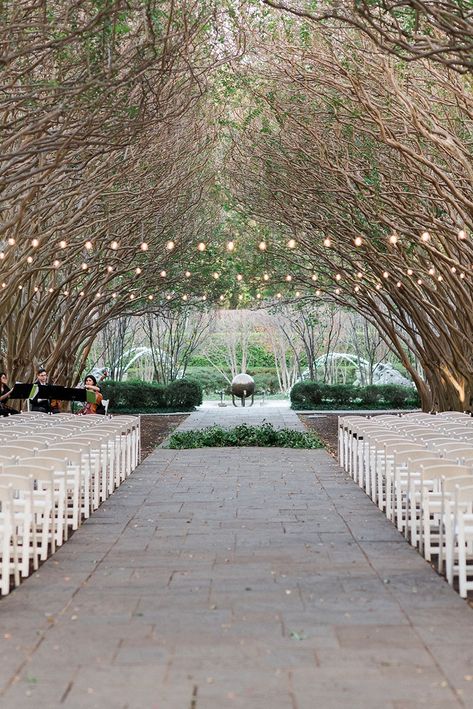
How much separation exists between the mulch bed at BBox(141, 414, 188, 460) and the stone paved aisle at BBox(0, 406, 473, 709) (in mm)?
→ 9469

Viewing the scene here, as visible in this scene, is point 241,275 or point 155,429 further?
point 241,275

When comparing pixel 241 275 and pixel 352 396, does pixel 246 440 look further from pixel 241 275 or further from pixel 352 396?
pixel 352 396

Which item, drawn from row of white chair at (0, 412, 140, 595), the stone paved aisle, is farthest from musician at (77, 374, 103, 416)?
the stone paved aisle

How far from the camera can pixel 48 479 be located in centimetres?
874

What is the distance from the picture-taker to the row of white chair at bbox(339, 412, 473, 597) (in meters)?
7.58

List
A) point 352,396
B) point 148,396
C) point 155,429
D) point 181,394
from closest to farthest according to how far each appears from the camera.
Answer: point 155,429 < point 148,396 < point 181,394 < point 352,396

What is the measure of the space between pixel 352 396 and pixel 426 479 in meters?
28.8

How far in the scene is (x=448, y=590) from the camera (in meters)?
7.34

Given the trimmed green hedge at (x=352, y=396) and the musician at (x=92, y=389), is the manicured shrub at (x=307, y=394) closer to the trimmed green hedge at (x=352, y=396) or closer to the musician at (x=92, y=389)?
the trimmed green hedge at (x=352, y=396)

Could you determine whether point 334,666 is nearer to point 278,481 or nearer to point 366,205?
point 278,481

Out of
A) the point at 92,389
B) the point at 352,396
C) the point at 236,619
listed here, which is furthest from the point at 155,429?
the point at 236,619

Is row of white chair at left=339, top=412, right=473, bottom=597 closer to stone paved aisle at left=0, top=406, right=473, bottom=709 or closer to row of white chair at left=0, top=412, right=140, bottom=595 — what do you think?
stone paved aisle at left=0, top=406, right=473, bottom=709

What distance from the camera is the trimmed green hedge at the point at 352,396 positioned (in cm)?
3778

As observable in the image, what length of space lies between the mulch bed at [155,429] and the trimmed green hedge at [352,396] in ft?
18.4
